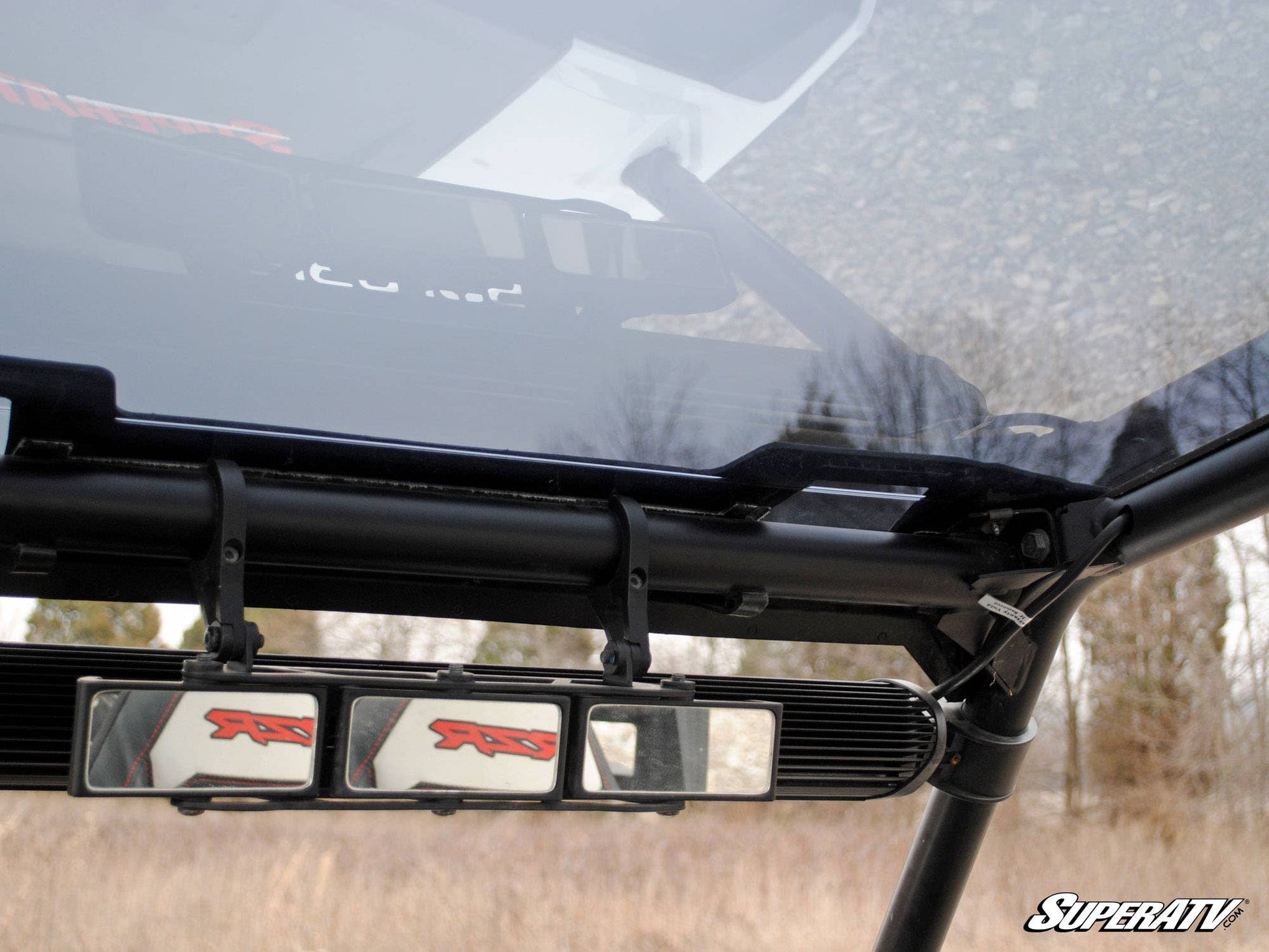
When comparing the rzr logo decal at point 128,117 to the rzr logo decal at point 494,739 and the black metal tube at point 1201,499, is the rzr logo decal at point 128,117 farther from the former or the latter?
the black metal tube at point 1201,499

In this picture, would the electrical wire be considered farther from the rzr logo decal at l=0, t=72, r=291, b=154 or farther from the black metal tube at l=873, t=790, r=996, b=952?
the rzr logo decal at l=0, t=72, r=291, b=154

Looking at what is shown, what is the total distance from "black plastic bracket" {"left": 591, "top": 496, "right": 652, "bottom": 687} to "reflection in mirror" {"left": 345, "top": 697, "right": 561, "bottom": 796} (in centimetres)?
12

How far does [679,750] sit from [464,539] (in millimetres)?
343

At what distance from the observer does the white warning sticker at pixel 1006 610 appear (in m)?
1.60

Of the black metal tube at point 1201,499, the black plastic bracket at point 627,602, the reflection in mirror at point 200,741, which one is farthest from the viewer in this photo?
the black metal tube at point 1201,499

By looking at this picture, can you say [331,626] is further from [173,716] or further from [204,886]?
[173,716]

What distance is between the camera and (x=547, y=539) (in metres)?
1.35

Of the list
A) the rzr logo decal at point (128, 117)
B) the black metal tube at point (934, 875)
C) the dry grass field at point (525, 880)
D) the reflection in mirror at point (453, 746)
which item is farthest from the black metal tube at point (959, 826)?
the dry grass field at point (525, 880)

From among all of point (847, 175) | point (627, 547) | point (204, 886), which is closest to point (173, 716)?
point (627, 547)

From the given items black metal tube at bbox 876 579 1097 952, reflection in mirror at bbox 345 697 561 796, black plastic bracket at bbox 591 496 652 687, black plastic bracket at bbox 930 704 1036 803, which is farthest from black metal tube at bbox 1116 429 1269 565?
reflection in mirror at bbox 345 697 561 796

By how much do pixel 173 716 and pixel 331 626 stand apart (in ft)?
17.1

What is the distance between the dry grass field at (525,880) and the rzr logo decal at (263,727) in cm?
491

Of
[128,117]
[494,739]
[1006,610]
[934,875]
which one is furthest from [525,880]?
[128,117]

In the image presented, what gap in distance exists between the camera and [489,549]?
134cm
